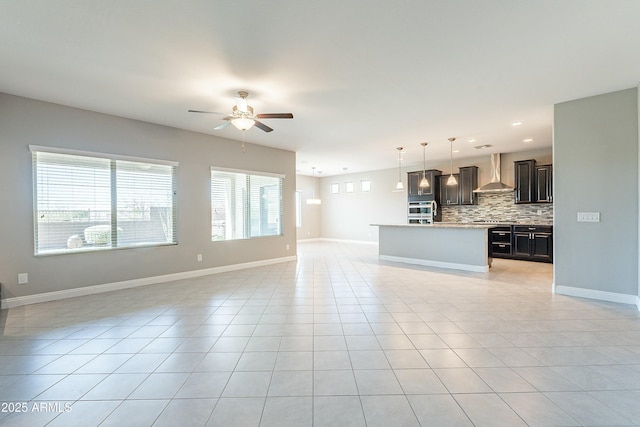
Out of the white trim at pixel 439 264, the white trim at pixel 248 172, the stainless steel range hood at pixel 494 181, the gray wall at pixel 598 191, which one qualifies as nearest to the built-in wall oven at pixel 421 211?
the stainless steel range hood at pixel 494 181

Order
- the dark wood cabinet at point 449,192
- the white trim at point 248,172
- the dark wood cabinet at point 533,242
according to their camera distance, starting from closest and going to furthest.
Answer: the white trim at point 248,172 → the dark wood cabinet at point 533,242 → the dark wood cabinet at point 449,192

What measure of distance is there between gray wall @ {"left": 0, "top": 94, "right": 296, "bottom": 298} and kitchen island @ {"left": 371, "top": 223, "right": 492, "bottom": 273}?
3020 mm

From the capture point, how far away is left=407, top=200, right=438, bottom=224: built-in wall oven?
8.33 metres

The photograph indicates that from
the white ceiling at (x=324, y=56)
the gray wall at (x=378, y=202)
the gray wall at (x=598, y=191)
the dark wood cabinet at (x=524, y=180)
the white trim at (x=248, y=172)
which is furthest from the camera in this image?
the gray wall at (x=378, y=202)

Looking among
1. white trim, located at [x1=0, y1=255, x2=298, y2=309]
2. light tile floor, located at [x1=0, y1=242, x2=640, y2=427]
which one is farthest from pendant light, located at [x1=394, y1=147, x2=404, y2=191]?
white trim, located at [x1=0, y1=255, x2=298, y2=309]

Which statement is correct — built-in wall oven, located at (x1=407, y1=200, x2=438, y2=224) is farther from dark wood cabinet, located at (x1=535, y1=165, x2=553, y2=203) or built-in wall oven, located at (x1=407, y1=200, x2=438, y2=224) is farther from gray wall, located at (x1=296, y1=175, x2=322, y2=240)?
gray wall, located at (x1=296, y1=175, x2=322, y2=240)

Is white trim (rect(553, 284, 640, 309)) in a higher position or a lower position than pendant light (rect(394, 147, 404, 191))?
lower

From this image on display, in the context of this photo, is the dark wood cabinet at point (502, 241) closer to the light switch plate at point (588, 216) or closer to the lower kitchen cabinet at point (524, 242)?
the lower kitchen cabinet at point (524, 242)

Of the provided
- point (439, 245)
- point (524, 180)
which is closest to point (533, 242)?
point (524, 180)

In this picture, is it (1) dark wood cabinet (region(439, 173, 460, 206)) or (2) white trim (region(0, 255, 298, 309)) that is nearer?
(2) white trim (region(0, 255, 298, 309))

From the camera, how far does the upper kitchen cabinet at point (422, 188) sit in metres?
8.50

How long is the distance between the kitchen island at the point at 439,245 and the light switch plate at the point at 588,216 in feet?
5.85

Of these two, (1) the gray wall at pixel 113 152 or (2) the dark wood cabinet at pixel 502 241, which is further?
(2) the dark wood cabinet at pixel 502 241

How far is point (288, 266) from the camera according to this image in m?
6.37
